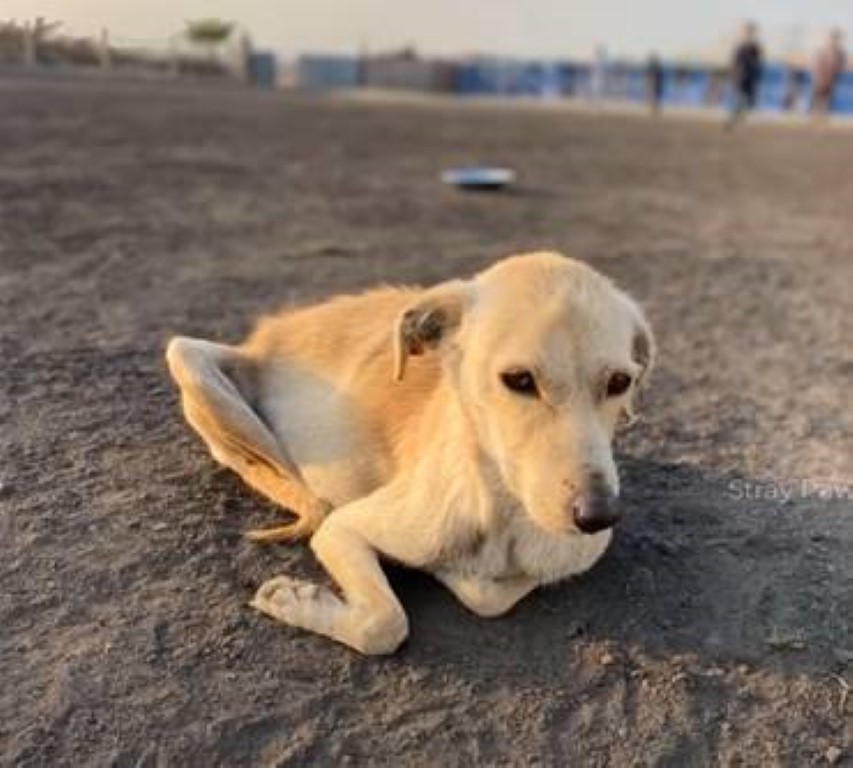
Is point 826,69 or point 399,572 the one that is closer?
point 399,572

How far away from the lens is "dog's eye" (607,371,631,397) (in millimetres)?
3574

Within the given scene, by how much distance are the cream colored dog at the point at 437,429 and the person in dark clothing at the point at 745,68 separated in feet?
79.3

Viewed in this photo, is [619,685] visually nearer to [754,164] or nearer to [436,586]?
[436,586]

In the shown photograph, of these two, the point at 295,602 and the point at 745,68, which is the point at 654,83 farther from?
the point at 295,602

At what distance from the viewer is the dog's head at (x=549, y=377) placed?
3416 millimetres

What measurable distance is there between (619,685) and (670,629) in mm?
385

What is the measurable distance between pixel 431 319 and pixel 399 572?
885 mm

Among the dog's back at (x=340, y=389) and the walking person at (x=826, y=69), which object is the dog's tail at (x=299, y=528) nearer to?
the dog's back at (x=340, y=389)

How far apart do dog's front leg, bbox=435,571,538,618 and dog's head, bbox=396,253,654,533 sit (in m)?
0.34

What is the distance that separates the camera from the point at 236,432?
15.5 ft

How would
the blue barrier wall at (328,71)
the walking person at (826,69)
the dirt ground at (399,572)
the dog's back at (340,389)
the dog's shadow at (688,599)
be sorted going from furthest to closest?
the blue barrier wall at (328,71), the walking person at (826,69), the dog's back at (340,389), the dog's shadow at (688,599), the dirt ground at (399,572)

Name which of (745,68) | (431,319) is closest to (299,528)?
(431,319)

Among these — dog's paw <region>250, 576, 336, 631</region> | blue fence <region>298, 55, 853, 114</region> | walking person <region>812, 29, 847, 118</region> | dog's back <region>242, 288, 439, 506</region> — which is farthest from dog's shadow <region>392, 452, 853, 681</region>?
blue fence <region>298, 55, 853, 114</region>

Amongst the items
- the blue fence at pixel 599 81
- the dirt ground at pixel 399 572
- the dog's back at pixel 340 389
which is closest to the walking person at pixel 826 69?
the blue fence at pixel 599 81
